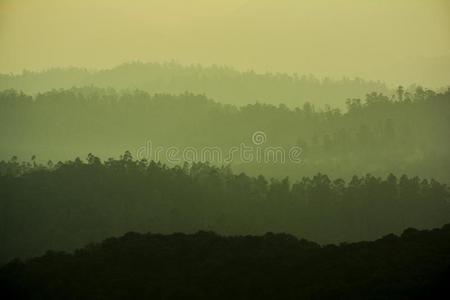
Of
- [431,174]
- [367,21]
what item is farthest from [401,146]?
[367,21]

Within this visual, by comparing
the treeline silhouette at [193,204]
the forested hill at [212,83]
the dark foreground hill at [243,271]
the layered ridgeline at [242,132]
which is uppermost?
the forested hill at [212,83]

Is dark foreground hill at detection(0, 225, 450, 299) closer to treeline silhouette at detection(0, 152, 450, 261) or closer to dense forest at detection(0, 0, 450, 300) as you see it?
dense forest at detection(0, 0, 450, 300)

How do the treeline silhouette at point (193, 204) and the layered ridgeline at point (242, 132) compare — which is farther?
the treeline silhouette at point (193, 204)

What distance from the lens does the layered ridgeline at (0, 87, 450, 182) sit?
71.8 feet

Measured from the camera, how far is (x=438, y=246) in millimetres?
16562

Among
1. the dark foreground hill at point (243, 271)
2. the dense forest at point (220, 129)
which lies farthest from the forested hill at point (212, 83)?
the dark foreground hill at point (243, 271)

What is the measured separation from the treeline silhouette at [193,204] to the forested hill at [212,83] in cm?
268

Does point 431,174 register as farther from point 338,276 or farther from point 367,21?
point 338,276

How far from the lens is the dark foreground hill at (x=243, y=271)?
14.9 metres

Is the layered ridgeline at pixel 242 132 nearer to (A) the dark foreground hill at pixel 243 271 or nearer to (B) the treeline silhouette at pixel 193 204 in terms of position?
(B) the treeline silhouette at pixel 193 204

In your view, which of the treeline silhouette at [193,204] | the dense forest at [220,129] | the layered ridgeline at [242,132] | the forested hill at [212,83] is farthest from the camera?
the treeline silhouette at [193,204]

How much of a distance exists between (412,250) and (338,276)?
2.21m

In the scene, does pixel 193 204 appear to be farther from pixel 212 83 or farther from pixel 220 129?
pixel 212 83

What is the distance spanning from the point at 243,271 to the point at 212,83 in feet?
25.6
